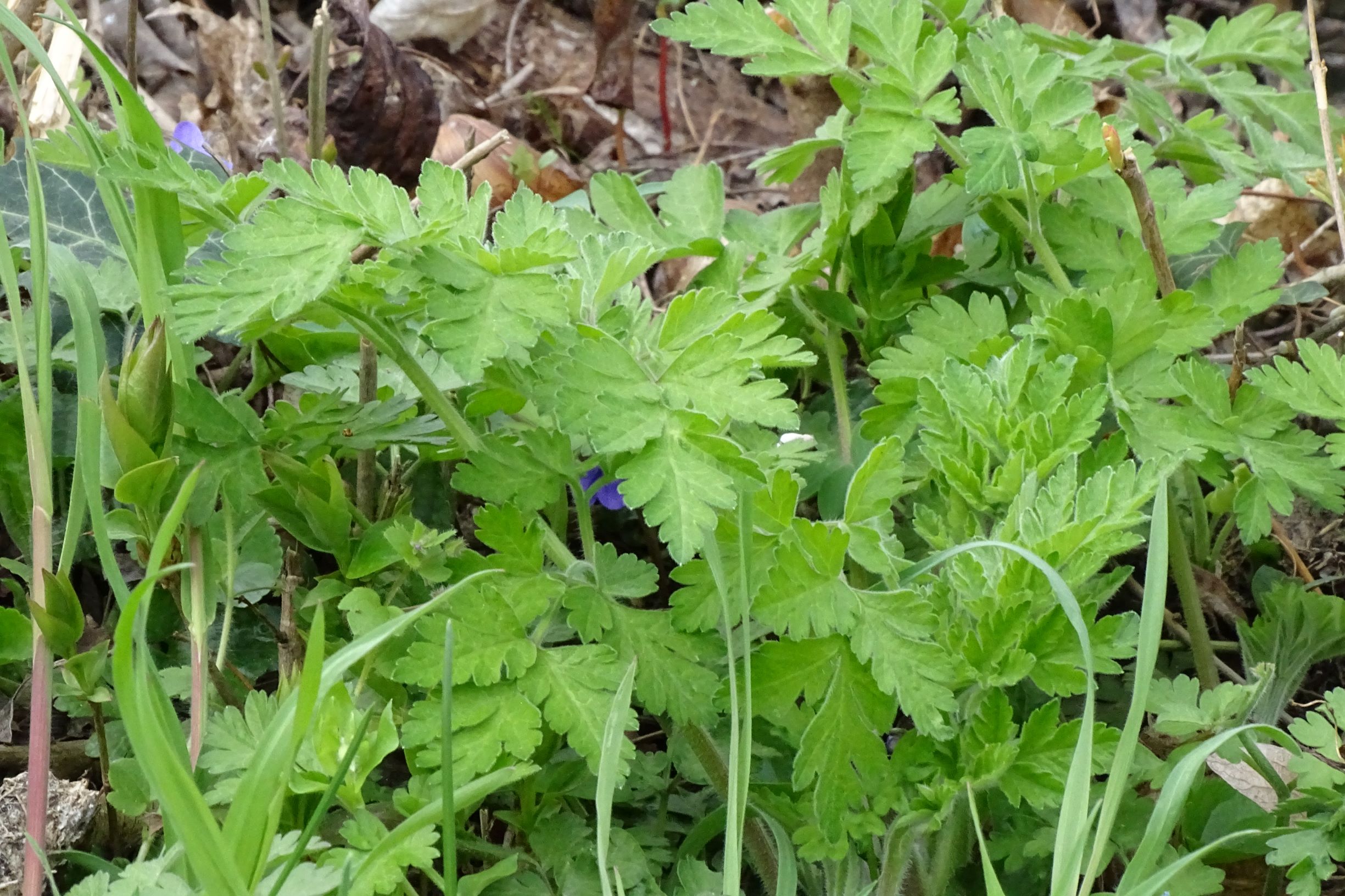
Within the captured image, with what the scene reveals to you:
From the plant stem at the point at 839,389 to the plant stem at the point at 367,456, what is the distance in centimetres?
56

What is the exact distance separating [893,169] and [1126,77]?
536 mm

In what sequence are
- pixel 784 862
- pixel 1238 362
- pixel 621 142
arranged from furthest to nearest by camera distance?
pixel 621 142 < pixel 1238 362 < pixel 784 862

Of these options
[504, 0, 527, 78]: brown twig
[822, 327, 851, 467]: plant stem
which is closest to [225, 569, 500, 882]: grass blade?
[822, 327, 851, 467]: plant stem

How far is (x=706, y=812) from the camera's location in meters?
1.21

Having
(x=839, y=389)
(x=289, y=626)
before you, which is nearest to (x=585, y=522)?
(x=289, y=626)

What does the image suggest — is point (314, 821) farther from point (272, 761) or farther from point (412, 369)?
point (412, 369)

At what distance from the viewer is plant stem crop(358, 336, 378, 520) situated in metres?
1.22

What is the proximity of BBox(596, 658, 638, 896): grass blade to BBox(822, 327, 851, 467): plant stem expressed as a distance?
57cm

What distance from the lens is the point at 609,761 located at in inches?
33.6

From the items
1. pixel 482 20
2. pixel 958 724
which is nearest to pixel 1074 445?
pixel 958 724

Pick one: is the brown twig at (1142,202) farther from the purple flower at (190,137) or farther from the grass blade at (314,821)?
the purple flower at (190,137)

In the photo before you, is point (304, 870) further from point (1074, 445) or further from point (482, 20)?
point (482, 20)

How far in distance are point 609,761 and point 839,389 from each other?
2.30 ft

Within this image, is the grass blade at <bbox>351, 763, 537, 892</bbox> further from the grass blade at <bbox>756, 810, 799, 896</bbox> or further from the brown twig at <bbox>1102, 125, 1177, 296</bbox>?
the brown twig at <bbox>1102, 125, 1177, 296</bbox>
